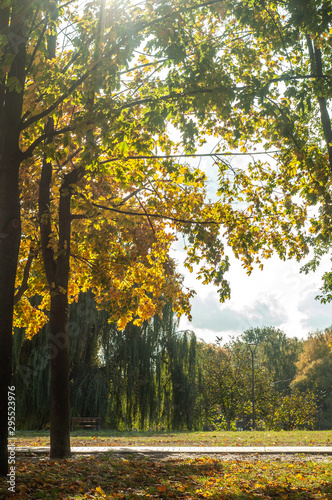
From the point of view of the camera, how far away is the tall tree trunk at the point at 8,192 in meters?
6.64

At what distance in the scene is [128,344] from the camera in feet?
74.0

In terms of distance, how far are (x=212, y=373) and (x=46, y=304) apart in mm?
24418

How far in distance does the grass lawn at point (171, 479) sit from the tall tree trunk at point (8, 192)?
36.6 inches

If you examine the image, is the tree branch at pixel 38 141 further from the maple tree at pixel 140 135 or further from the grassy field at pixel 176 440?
the grassy field at pixel 176 440

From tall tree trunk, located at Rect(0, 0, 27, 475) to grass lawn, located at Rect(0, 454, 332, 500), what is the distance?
929 mm

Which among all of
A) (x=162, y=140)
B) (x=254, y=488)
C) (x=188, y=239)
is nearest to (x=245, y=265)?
(x=188, y=239)

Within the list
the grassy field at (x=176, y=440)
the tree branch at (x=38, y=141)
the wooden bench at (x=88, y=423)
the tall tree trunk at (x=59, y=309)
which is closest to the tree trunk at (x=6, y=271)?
the tree branch at (x=38, y=141)

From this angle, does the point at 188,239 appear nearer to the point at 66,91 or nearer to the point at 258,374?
the point at 66,91

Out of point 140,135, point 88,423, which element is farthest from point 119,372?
point 140,135

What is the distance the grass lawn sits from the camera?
20.0ft

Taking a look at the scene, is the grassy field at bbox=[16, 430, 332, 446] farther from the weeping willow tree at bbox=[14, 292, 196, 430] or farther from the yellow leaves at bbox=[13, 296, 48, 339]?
the yellow leaves at bbox=[13, 296, 48, 339]

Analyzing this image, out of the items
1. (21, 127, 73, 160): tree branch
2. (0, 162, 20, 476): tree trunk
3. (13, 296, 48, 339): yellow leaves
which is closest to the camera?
(0, 162, 20, 476): tree trunk

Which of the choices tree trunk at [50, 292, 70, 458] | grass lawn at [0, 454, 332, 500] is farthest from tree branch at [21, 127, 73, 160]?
grass lawn at [0, 454, 332, 500]

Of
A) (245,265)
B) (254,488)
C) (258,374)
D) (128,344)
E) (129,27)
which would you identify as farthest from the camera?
(258,374)
